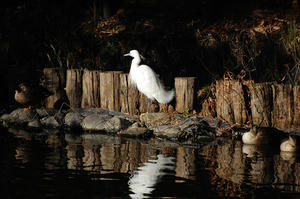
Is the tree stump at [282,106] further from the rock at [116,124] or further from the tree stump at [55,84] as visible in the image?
the tree stump at [55,84]

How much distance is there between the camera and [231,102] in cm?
876

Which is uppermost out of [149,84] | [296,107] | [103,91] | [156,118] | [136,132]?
[149,84]

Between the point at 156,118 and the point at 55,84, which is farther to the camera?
the point at 55,84

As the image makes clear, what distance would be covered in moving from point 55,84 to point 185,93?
8.86 ft

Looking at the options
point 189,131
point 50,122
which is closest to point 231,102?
point 189,131

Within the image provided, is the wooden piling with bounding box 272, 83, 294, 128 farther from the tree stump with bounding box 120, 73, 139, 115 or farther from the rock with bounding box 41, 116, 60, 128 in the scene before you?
the rock with bounding box 41, 116, 60, 128

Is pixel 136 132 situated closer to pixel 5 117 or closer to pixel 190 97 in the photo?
pixel 190 97

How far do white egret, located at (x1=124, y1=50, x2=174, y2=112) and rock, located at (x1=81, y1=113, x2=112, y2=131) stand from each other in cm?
80

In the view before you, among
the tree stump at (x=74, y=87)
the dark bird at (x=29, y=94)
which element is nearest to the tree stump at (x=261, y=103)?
the tree stump at (x=74, y=87)

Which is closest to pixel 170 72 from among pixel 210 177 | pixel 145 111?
pixel 145 111

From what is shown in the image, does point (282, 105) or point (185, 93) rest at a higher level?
point (185, 93)

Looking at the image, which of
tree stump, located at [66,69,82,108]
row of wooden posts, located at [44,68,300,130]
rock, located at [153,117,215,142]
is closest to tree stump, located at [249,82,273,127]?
row of wooden posts, located at [44,68,300,130]

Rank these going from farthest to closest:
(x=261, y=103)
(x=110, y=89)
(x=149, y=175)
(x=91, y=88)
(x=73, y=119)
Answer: (x=91, y=88)
(x=110, y=89)
(x=73, y=119)
(x=261, y=103)
(x=149, y=175)

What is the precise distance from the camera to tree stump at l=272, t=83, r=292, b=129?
8.30 metres
